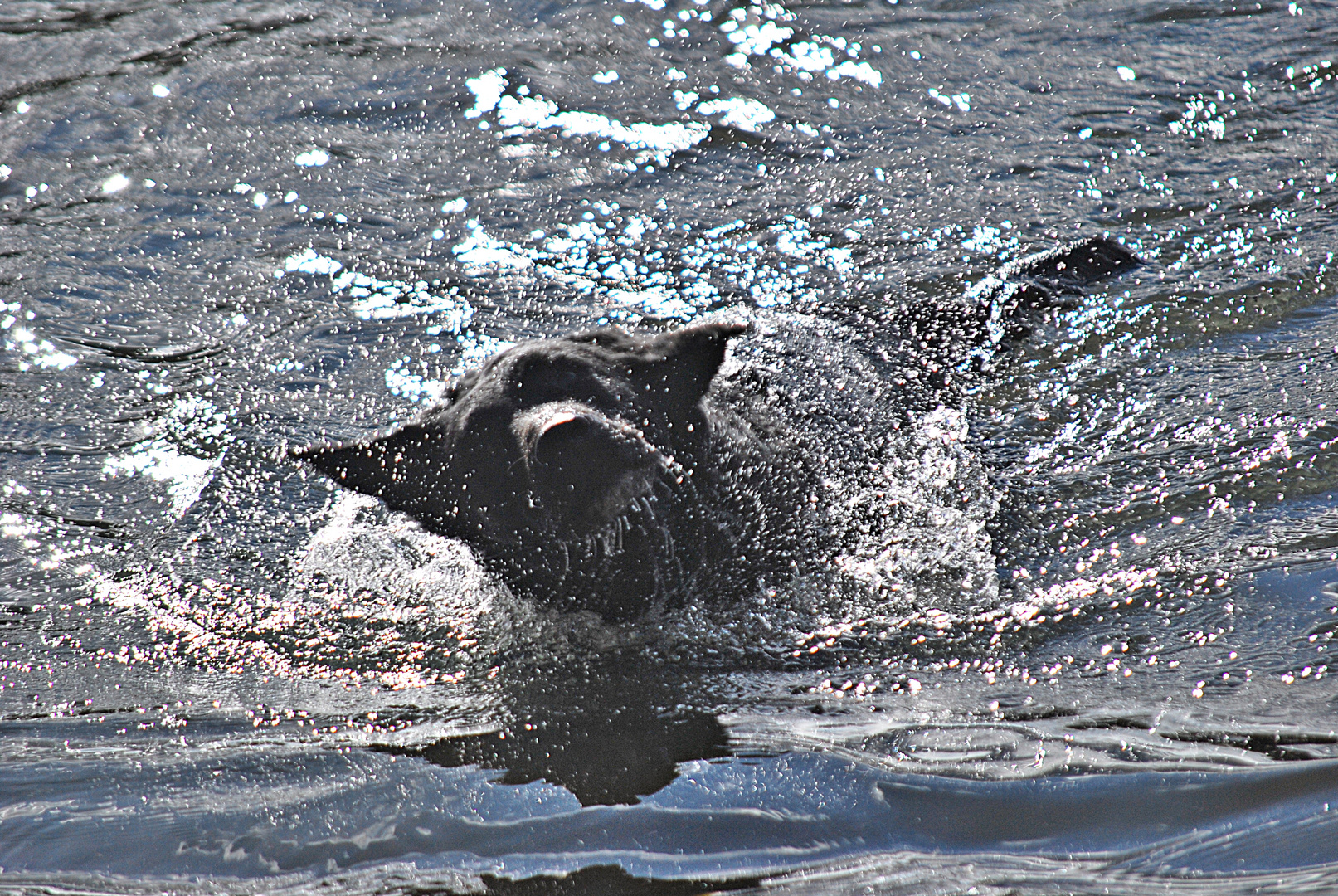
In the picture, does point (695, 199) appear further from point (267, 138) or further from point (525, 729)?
point (525, 729)

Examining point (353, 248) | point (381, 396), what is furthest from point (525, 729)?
point (353, 248)

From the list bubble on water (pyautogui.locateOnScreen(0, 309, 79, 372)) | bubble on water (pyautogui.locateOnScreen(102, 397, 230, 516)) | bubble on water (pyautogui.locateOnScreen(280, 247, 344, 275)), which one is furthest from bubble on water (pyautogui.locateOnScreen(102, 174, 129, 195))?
bubble on water (pyautogui.locateOnScreen(102, 397, 230, 516))

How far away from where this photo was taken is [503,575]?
13.6 ft

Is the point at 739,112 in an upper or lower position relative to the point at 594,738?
upper

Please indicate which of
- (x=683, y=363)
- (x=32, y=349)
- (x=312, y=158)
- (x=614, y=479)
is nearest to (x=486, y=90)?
(x=312, y=158)

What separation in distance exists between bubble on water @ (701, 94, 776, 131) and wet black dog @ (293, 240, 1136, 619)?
155 inches

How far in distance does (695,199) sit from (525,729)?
14.6ft

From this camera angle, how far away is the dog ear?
4.00 meters

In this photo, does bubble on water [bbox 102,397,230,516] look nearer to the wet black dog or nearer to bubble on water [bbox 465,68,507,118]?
the wet black dog

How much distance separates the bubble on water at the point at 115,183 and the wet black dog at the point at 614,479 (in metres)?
4.67

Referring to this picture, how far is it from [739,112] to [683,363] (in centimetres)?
468

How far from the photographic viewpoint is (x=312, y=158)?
7.81 m

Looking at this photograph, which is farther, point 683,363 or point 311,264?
point 311,264

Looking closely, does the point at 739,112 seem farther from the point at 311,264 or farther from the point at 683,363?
the point at 683,363
